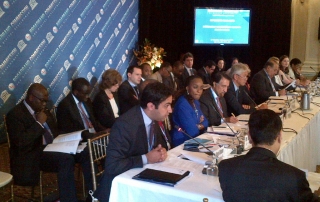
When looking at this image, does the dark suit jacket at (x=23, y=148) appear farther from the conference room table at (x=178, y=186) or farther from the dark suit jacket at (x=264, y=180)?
the dark suit jacket at (x=264, y=180)

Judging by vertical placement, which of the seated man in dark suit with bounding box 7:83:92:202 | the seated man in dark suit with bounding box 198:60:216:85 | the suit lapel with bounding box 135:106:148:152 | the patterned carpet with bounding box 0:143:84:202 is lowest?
the patterned carpet with bounding box 0:143:84:202

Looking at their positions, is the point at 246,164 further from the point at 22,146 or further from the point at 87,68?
the point at 87,68

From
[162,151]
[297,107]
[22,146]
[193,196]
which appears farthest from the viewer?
[297,107]

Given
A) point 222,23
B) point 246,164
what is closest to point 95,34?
point 222,23

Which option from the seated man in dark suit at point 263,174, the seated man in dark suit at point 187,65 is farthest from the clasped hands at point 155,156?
the seated man in dark suit at point 187,65

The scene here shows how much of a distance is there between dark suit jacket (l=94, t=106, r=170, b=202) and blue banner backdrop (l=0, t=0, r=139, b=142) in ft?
9.78

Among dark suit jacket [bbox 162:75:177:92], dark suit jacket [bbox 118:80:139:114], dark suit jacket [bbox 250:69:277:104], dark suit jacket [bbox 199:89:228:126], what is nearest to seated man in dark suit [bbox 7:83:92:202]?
dark suit jacket [bbox 199:89:228:126]

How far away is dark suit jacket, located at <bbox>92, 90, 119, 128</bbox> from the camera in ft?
13.9

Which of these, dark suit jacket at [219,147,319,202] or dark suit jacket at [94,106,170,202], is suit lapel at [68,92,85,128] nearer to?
dark suit jacket at [94,106,170,202]

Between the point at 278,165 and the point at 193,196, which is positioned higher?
the point at 278,165

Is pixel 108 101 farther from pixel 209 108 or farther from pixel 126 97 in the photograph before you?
pixel 209 108

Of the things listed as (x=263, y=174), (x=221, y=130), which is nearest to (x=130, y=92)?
(x=221, y=130)

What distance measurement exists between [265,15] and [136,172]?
7794 millimetres

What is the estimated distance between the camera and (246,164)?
1610 mm
